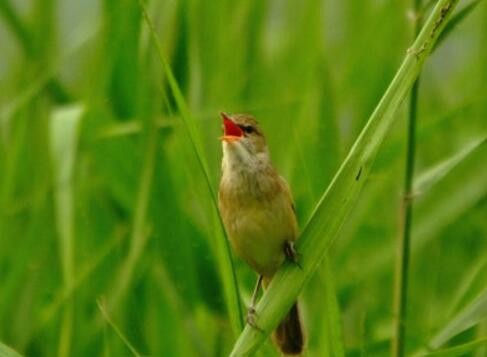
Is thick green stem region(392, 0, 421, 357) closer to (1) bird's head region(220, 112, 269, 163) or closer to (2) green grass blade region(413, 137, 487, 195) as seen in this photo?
(2) green grass blade region(413, 137, 487, 195)

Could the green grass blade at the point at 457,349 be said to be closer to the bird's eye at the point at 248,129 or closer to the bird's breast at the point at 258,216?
the bird's breast at the point at 258,216

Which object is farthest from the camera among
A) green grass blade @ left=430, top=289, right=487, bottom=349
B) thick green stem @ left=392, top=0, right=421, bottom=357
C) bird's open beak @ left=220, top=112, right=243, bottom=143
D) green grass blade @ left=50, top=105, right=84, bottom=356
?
green grass blade @ left=50, top=105, right=84, bottom=356

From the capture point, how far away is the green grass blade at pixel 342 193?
1.56m

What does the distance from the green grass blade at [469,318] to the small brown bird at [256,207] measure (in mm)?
300

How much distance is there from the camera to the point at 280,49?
3.15m

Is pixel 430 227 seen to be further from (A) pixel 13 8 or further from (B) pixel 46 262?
(A) pixel 13 8

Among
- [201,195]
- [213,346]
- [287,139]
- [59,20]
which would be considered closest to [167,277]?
[213,346]

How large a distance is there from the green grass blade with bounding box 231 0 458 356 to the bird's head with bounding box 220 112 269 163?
0.47 metres

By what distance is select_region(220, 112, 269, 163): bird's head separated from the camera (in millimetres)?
2074

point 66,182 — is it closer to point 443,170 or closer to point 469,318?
point 443,170

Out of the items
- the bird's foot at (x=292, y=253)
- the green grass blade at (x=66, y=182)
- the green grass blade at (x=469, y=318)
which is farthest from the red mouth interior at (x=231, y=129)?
the green grass blade at (x=469, y=318)

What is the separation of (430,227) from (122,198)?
0.61 metres

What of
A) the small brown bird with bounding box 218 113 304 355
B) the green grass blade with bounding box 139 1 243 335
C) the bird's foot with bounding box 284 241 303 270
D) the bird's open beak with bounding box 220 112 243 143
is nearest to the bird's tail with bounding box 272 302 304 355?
the small brown bird with bounding box 218 113 304 355

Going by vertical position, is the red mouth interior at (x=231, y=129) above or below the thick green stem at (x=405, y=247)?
above
